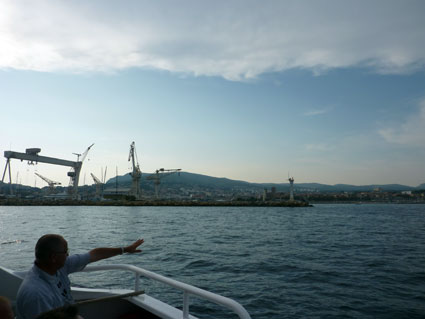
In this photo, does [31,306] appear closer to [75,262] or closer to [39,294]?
[39,294]

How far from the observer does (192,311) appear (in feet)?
27.1

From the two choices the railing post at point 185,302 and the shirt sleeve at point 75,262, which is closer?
the shirt sleeve at point 75,262

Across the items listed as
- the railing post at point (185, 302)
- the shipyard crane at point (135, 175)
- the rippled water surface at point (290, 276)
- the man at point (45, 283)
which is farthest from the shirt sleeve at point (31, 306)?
the shipyard crane at point (135, 175)

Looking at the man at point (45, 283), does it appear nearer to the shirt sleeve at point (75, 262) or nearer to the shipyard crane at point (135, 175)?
the shirt sleeve at point (75, 262)

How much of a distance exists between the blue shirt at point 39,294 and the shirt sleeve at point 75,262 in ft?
0.72

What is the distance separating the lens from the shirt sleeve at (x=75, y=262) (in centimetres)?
286

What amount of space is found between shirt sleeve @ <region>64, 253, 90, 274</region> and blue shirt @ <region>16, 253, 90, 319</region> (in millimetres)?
218

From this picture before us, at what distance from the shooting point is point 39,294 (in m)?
2.22

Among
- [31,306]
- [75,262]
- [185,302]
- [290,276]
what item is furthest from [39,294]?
[290,276]

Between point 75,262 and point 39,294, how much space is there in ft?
2.19

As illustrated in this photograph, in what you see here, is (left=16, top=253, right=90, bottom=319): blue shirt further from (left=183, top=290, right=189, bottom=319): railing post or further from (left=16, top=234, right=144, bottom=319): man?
(left=183, top=290, right=189, bottom=319): railing post

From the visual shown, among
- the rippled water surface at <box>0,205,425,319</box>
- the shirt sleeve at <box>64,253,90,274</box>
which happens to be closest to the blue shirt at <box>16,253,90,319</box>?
the shirt sleeve at <box>64,253,90,274</box>

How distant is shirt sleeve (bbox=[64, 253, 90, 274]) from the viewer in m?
2.86

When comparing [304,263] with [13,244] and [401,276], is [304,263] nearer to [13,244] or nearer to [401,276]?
[401,276]
